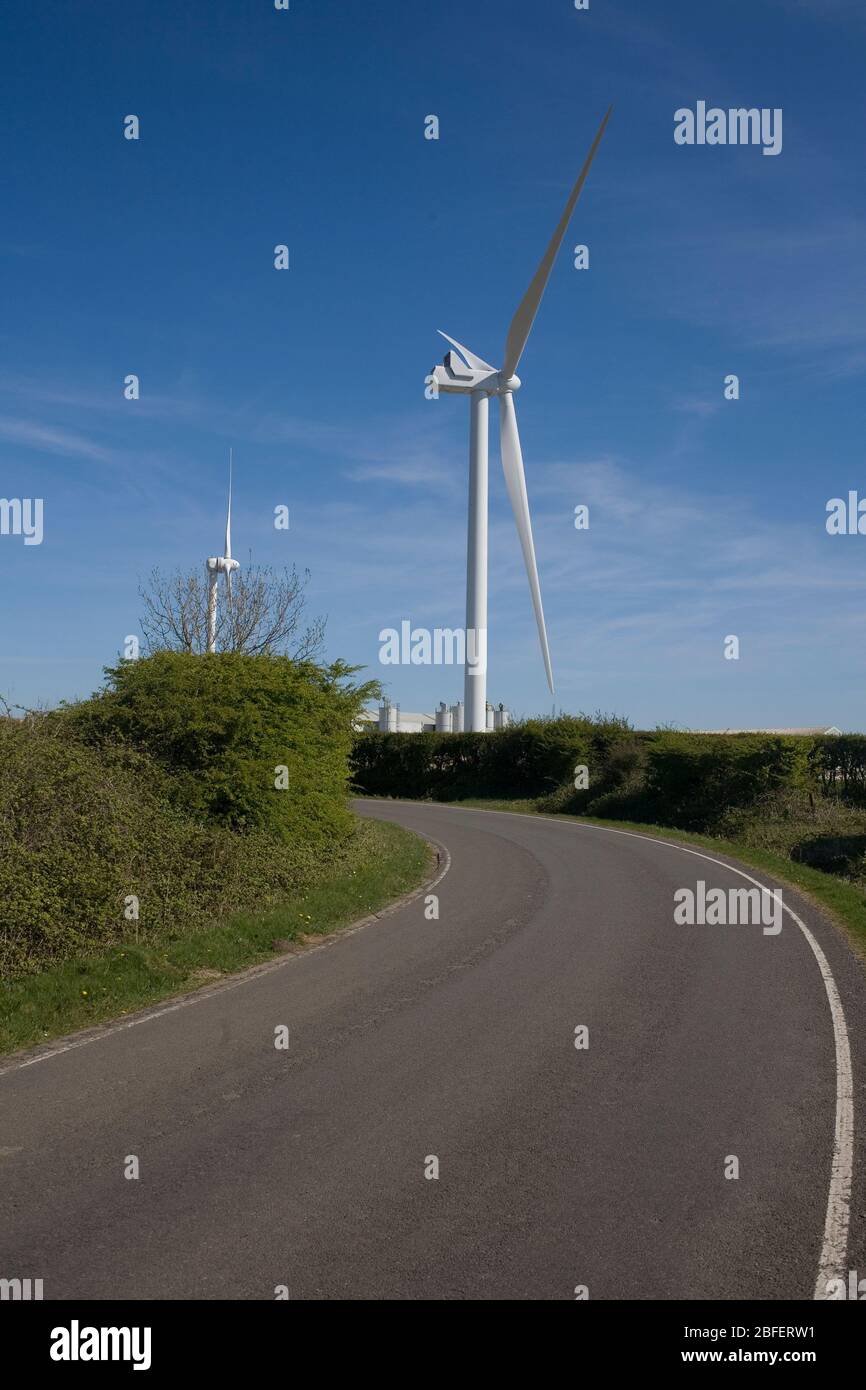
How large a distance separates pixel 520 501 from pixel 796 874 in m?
18.9

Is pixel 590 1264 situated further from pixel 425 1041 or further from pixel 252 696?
pixel 252 696

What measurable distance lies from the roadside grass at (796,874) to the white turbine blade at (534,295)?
17598mm

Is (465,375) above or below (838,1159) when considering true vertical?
above

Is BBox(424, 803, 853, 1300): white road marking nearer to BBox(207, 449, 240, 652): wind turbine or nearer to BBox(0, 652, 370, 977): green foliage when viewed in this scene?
BBox(0, 652, 370, 977): green foliage

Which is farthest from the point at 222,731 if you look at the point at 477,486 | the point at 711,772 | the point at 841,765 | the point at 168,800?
the point at 477,486

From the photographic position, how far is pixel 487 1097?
7777mm

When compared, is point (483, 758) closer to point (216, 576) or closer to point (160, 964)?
point (216, 576)

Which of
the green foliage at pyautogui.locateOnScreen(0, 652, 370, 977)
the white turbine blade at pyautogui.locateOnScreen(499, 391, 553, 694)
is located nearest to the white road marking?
the green foliage at pyautogui.locateOnScreen(0, 652, 370, 977)

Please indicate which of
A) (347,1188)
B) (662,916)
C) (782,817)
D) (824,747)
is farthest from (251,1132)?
(824,747)

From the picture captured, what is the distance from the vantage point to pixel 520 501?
36938mm

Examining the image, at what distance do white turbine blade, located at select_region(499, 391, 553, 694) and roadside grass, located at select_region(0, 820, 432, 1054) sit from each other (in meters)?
20.0

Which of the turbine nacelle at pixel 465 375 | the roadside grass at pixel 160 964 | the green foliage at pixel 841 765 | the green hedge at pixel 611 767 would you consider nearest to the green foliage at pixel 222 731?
the roadside grass at pixel 160 964

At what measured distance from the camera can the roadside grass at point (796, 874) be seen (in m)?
16.2

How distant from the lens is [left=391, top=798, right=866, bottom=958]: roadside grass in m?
16.2
